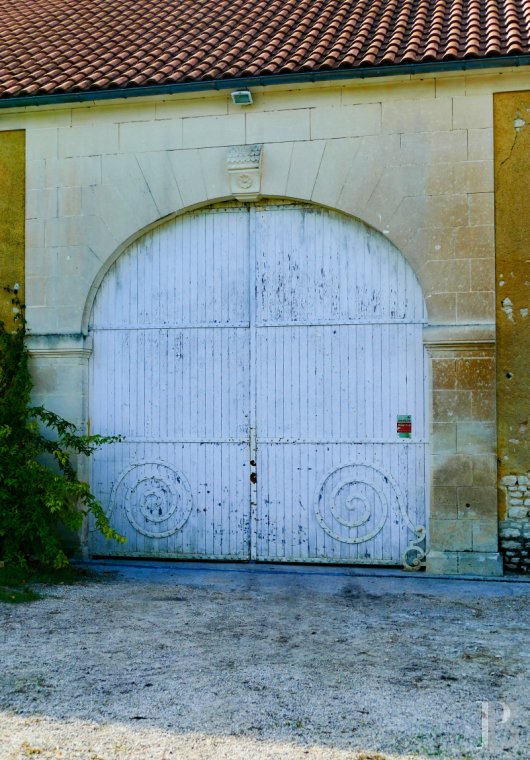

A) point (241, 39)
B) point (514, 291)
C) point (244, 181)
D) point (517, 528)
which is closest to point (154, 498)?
point (244, 181)

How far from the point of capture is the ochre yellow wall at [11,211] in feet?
28.8

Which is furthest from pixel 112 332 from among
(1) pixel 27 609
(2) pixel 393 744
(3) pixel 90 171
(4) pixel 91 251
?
(2) pixel 393 744

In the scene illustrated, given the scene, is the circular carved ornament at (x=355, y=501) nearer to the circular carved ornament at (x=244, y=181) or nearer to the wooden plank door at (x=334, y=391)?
the wooden plank door at (x=334, y=391)

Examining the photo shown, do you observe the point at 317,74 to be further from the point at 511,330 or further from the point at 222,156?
the point at 511,330

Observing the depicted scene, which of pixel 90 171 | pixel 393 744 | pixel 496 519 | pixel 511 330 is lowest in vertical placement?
pixel 393 744

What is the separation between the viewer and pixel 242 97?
26.8 feet

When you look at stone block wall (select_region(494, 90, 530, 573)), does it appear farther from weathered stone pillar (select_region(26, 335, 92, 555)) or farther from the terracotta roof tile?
weathered stone pillar (select_region(26, 335, 92, 555))

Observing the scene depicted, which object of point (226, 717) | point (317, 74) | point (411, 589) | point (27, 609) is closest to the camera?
point (226, 717)

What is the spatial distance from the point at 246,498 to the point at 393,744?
14.6ft

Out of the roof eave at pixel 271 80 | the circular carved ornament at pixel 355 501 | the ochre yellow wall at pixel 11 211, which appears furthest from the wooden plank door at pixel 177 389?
the roof eave at pixel 271 80

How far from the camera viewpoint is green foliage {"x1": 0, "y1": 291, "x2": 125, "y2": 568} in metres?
7.54

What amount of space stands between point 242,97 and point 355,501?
12.6 ft

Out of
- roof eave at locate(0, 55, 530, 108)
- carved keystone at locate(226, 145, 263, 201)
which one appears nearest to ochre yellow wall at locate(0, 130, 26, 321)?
roof eave at locate(0, 55, 530, 108)

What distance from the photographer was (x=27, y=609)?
6.59 metres
